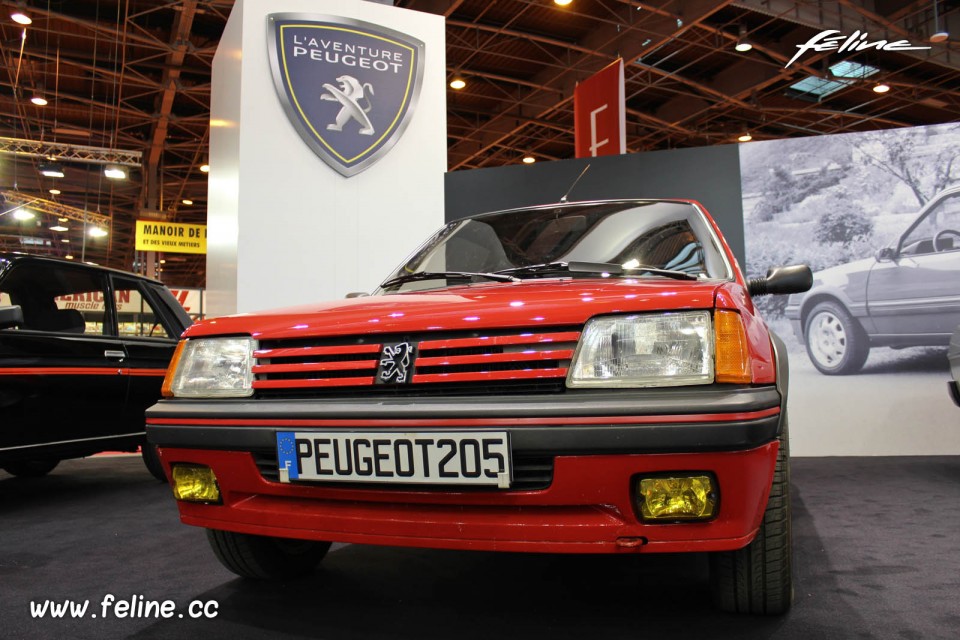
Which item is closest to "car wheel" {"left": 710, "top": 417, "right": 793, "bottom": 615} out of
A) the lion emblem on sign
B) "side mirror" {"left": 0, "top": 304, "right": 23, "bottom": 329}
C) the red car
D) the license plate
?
the red car

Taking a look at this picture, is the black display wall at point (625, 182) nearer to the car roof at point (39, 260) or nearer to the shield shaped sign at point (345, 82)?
the shield shaped sign at point (345, 82)

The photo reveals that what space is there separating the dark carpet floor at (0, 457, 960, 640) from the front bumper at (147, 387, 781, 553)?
372 mm

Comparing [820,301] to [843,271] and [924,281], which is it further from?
[924,281]

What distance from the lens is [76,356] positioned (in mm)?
3451

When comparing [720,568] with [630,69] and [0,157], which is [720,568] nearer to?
[630,69]

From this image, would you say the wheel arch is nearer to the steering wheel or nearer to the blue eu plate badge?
the steering wheel

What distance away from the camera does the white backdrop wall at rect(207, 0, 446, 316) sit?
4.84m

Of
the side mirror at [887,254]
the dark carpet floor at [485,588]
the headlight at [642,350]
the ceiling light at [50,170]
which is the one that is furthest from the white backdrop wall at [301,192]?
the ceiling light at [50,170]

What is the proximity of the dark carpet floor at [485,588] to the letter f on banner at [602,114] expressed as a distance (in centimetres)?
422

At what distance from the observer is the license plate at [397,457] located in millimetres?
1360

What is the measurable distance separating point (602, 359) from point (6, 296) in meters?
3.27

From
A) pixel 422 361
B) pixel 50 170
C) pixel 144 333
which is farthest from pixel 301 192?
pixel 50 170

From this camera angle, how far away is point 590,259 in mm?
2107

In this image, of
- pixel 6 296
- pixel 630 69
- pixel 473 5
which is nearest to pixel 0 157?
pixel 473 5
